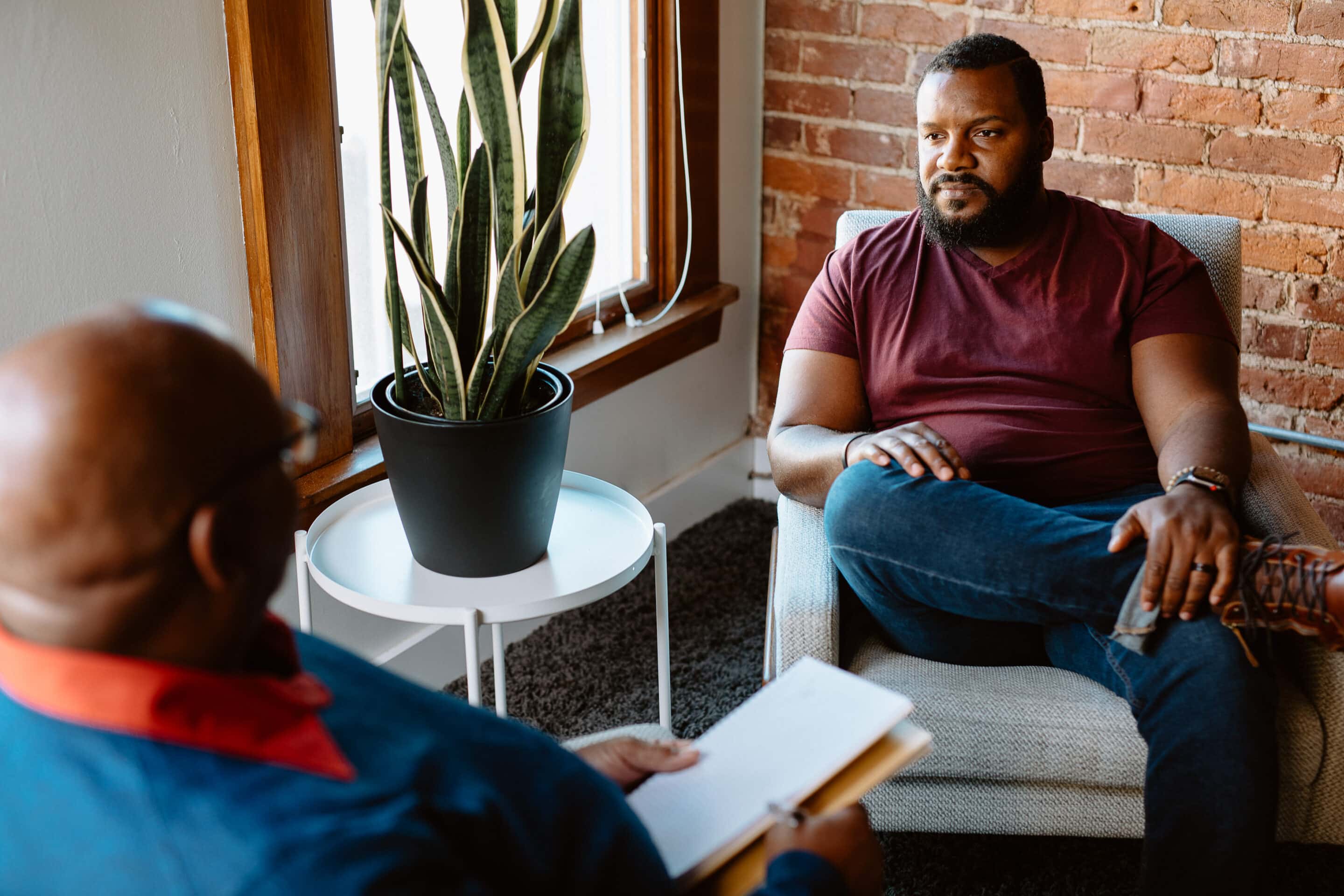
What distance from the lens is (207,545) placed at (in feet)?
2.29

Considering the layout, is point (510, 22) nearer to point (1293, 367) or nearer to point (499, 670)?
point (499, 670)

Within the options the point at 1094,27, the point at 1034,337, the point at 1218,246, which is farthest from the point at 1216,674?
the point at 1094,27

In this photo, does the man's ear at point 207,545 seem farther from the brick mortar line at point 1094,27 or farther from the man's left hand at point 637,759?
the brick mortar line at point 1094,27

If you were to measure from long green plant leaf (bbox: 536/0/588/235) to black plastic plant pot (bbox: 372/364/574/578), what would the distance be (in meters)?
0.27

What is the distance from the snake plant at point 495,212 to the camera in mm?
1496

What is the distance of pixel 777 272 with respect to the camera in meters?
2.97

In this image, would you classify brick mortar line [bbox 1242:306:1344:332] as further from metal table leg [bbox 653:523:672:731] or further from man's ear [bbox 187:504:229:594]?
man's ear [bbox 187:504:229:594]

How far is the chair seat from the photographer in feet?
4.95

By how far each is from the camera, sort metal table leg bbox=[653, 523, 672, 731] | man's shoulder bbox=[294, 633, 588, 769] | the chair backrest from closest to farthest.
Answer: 1. man's shoulder bbox=[294, 633, 588, 769]
2. metal table leg bbox=[653, 523, 672, 731]
3. the chair backrest

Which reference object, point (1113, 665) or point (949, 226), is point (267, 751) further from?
point (949, 226)

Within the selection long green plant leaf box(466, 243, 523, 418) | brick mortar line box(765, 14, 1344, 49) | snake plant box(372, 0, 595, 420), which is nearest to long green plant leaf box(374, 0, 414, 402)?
snake plant box(372, 0, 595, 420)

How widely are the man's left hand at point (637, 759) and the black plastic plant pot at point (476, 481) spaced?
19.8 inches

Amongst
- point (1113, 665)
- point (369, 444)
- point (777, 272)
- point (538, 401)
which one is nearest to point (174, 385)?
point (538, 401)

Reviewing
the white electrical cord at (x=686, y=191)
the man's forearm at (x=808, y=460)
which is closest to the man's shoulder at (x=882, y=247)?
the man's forearm at (x=808, y=460)
